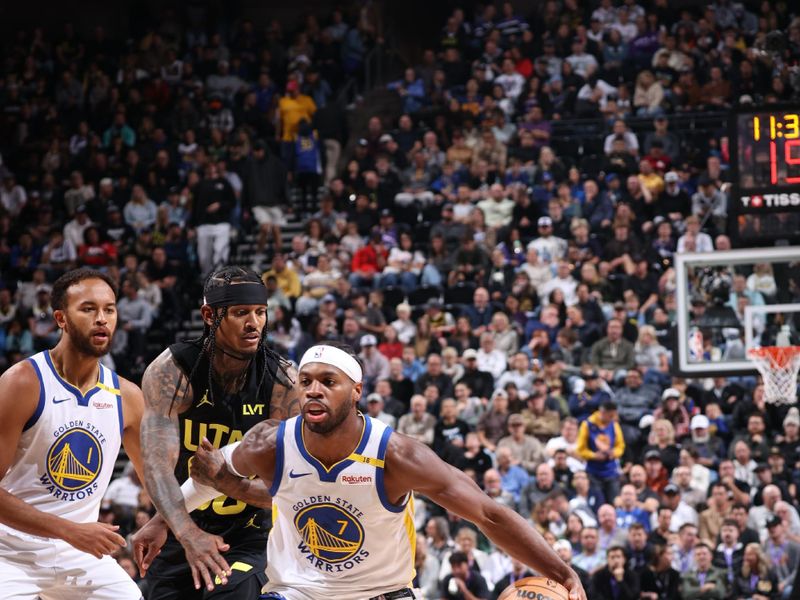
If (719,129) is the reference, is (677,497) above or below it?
below

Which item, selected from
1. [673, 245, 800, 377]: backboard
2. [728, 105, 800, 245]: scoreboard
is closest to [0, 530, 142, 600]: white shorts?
[728, 105, 800, 245]: scoreboard

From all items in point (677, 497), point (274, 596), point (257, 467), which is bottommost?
point (677, 497)

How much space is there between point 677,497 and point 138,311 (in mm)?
8144

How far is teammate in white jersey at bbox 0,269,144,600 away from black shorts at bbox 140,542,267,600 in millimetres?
166

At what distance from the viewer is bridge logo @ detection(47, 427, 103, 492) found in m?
6.09

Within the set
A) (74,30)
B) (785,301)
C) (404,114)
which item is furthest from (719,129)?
(74,30)

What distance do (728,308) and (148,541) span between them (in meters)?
8.18

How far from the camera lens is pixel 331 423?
17.5 feet

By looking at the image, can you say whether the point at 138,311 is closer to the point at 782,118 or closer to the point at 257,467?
the point at 782,118

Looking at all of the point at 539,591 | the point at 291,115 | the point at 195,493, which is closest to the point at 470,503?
the point at 539,591

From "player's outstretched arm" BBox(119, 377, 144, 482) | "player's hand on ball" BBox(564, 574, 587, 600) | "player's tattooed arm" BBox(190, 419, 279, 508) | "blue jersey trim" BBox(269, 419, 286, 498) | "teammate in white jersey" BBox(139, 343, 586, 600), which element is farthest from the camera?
"player's outstretched arm" BBox(119, 377, 144, 482)

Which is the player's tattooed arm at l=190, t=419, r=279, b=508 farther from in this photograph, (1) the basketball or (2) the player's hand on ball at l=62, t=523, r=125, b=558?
(1) the basketball

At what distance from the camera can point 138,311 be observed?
17.5 m

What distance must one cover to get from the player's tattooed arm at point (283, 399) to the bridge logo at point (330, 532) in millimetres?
936
